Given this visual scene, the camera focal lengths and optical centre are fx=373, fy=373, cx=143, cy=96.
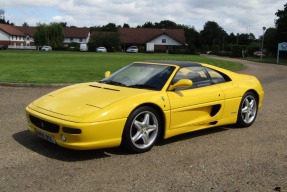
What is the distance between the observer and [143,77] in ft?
19.0

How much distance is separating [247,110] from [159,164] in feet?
9.17

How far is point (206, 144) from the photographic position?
18.6 feet

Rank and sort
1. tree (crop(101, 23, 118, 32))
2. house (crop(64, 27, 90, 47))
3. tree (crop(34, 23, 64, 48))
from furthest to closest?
tree (crop(101, 23, 118, 32)) < house (crop(64, 27, 90, 47)) < tree (crop(34, 23, 64, 48))

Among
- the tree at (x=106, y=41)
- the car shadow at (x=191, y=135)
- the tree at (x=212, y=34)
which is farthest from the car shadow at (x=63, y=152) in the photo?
the tree at (x=212, y=34)

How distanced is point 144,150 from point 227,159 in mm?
1121

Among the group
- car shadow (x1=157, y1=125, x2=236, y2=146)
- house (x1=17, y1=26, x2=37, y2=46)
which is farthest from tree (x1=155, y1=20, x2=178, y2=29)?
car shadow (x1=157, y1=125, x2=236, y2=146)

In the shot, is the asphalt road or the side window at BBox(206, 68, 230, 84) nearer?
the asphalt road

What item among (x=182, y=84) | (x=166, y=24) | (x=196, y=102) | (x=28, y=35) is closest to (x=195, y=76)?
(x=196, y=102)

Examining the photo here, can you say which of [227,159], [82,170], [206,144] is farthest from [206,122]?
[82,170]

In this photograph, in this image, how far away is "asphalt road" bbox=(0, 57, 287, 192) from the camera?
4.02 meters

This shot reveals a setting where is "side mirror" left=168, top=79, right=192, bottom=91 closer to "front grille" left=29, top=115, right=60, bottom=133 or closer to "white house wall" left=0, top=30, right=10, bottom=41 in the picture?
"front grille" left=29, top=115, right=60, bottom=133

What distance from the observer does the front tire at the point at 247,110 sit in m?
6.67

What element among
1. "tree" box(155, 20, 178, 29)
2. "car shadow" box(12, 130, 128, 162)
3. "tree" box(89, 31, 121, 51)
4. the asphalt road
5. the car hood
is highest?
"tree" box(155, 20, 178, 29)

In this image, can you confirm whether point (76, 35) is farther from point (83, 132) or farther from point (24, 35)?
point (83, 132)
